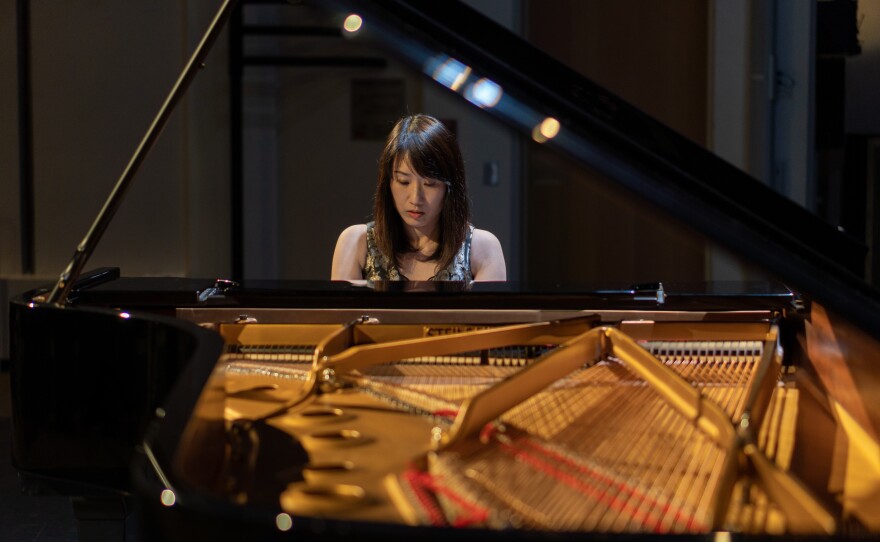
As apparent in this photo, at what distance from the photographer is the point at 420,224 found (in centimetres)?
260

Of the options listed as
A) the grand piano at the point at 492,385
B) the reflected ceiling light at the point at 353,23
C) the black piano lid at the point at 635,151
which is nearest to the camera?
the grand piano at the point at 492,385

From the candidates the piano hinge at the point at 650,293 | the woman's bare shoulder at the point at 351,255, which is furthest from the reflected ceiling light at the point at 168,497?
the woman's bare shoulder at the point at 351,255

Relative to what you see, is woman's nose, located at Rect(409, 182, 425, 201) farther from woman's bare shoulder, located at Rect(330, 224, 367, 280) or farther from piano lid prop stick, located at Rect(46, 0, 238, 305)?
piano lid prop stick, located at Rect(46, 0, 238, 305)

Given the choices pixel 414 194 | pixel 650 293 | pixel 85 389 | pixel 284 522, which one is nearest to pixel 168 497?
pixel 284 522

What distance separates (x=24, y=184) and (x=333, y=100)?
4.21ft

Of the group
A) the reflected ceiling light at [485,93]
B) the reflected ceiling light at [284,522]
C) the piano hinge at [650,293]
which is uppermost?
the reflected ceiling light at [485,93]

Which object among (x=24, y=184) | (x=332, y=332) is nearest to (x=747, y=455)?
(x=332, y=332)

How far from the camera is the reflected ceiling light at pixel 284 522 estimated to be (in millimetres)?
947

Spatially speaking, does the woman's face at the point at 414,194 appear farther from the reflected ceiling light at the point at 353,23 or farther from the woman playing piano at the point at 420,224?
the reflected ceiling light at the point at 353,23

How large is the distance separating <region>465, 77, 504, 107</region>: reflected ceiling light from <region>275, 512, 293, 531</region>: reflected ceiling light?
0.74 meters

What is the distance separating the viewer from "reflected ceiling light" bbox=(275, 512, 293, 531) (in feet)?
3.11

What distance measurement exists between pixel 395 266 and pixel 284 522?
1.75m

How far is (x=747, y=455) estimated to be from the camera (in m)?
1.20

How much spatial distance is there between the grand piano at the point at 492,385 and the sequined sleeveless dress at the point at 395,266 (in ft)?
1.50
